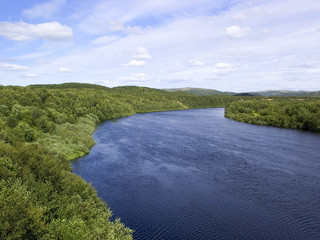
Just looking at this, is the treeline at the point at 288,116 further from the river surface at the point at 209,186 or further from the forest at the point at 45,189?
the forest at the point at 45,189

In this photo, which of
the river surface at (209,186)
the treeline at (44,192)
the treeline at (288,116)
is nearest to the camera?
the treeline at (44,192)

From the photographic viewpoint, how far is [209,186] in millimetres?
43719

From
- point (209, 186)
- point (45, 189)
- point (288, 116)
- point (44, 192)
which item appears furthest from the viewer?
point (288, 116)

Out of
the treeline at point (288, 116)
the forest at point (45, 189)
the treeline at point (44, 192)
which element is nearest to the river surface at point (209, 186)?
the forest at point (45, 189)

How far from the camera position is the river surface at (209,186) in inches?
1264

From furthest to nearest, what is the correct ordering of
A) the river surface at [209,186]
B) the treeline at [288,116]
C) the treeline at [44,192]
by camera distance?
the treeline at [288,116] → the river surface at [209,186] → the treeline at [44,192]

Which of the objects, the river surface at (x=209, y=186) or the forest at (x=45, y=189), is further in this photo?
the river surface at (x=209, y=186)

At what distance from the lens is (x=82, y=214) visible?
26.9 m

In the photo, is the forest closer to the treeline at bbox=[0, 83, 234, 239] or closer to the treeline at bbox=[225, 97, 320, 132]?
the treeline at bbox=[0, 83, 234, 239]

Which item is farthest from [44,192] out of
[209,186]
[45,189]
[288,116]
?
[288,116]

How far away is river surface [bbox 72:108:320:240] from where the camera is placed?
105 ft

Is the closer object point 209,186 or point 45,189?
point 45,189

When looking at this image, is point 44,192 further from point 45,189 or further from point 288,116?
point 288,116

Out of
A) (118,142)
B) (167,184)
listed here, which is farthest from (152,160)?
(118,142)
